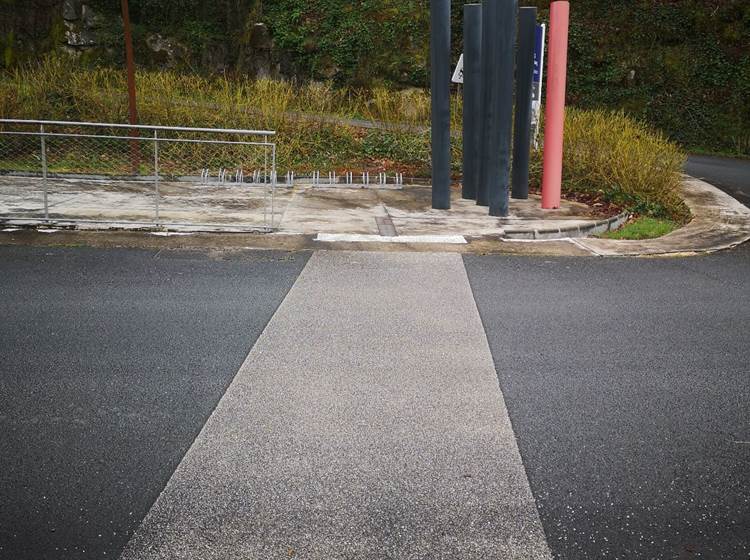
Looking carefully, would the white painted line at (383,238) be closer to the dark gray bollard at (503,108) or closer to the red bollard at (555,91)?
the dark gray bollard at (503,108)

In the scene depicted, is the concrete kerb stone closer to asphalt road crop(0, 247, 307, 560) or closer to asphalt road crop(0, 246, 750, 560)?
asphalt road crop(0, 246, 750, 560)

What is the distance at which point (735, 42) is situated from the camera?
26.2m

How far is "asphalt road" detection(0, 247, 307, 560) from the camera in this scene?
149 inches

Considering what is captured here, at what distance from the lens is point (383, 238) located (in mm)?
10070

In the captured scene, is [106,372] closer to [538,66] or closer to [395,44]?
[538,66]

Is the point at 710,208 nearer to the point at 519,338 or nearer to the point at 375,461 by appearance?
the point at 519,338

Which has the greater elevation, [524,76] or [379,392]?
[524,76]

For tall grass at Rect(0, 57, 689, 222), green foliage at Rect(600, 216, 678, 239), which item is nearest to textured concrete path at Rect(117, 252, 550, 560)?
green foliage at Rect(600, 216, 678, 239)

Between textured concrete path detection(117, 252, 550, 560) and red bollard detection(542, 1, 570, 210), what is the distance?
584 cm

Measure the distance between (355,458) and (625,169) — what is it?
398 inches

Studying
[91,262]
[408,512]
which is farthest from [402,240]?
[408,512]

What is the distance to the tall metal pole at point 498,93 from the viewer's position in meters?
10.9

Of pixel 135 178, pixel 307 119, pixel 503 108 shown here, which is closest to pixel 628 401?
pixel 503 108

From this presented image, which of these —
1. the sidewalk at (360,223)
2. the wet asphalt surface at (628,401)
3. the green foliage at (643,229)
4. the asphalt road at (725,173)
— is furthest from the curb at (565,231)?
the asphalt road at (725,173)
